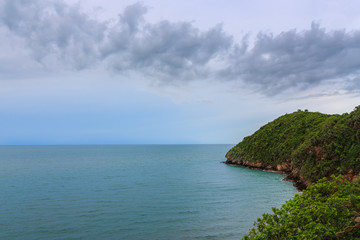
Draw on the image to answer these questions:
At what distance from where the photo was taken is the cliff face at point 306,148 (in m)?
34.6

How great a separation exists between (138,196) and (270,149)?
151 ft

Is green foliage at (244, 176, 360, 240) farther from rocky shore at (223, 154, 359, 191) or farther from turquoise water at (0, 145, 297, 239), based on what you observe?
rocky shore at (223, 154, 359, 191)

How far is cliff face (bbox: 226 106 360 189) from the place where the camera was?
3456 centimetres

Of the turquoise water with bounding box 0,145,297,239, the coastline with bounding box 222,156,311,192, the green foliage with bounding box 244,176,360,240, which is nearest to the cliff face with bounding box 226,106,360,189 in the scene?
the coastline with bounding box 222,156,311,192

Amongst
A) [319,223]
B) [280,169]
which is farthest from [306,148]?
[319,223]

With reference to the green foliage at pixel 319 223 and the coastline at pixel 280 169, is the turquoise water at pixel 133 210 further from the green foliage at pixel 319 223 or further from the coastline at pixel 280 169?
the green foliage at pixel 319 223

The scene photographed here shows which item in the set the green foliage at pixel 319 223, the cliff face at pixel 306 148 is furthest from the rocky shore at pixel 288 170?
the green foliage at pixel 319 223

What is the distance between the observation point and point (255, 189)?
36375 mm

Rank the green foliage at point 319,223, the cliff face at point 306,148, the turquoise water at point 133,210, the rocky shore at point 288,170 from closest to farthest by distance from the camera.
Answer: the green foliage at point 319,223
the turquoise water at point 133,210
the rocky shore at point 288,170
the cliff face at point 306,148

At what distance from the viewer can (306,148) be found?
1652 inches

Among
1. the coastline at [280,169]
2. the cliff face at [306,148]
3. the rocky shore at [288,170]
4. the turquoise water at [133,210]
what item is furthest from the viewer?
the coastline at [280,169]

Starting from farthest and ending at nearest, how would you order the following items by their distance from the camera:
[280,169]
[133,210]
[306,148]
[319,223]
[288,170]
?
[280,169] → [288,170] → [306,148] → [133,210] → [319,223]

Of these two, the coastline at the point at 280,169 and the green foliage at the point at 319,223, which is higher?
the green foliage at the point at 319,223

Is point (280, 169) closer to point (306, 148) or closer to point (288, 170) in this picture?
point (288, 170)
